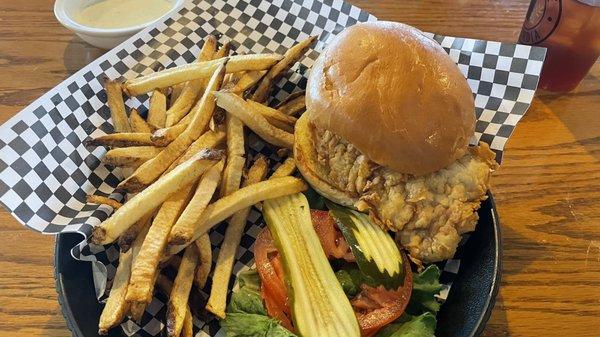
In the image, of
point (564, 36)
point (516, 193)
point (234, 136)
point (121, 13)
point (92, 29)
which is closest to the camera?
point (234, 136)

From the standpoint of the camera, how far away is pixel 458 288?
169 cm

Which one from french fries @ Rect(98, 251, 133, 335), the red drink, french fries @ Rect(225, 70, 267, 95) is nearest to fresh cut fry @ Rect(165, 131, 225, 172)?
french fries @ Rect(225, 70, 267, 95)

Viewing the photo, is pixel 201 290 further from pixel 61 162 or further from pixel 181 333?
pixel 61 162

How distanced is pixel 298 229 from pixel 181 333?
50 cm

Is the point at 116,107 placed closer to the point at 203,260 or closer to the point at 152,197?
the point at 152,197

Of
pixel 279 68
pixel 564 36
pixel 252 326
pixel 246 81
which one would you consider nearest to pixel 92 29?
pixel 246 81

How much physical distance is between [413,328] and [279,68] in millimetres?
1067

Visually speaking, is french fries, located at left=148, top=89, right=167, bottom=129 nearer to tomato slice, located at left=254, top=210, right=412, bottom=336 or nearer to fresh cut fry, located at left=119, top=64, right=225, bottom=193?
fresh cut fry, located at left=119, top=64, right=225, bottom=193

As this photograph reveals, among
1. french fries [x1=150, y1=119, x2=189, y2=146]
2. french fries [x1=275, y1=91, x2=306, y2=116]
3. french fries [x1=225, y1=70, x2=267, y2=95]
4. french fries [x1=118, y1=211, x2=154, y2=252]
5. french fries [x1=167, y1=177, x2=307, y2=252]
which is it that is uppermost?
french fries [x1=225, y1=70, x2=267, y2=95]

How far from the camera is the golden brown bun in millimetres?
1622

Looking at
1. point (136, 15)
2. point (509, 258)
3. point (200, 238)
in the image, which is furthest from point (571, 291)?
point (136, 15)

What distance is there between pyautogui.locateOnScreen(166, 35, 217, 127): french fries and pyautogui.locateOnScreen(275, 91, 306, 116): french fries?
335 millimetres

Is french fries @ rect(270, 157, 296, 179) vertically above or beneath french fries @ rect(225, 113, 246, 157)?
beneath

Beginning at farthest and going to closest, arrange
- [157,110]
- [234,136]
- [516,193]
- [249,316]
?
[516,193] → [157,110] → [234,136] → [249,316]
